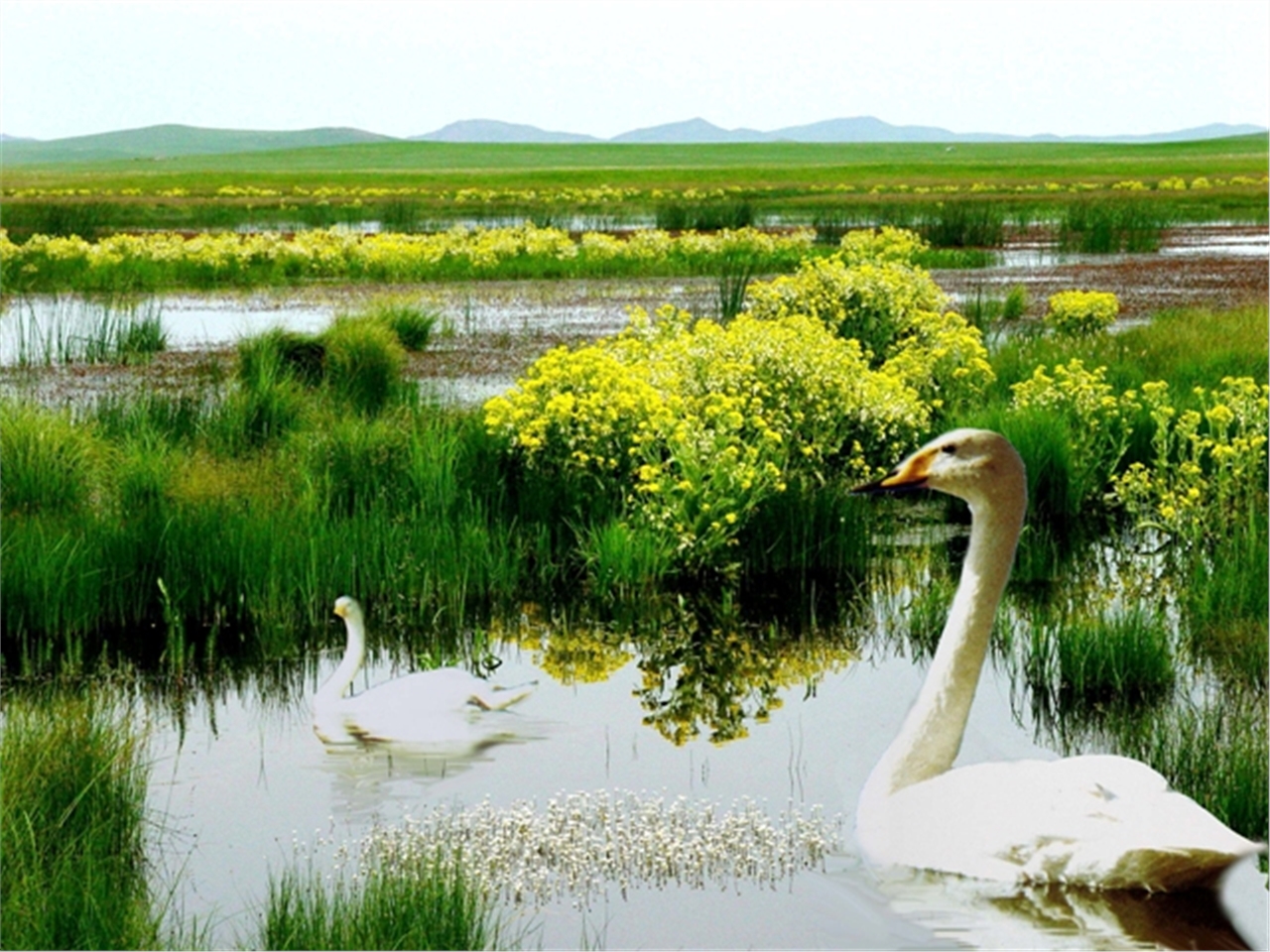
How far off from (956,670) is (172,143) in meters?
188

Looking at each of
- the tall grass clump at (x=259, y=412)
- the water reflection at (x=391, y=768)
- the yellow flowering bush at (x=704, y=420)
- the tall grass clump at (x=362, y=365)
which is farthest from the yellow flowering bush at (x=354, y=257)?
the water reflection at (x=391, y=768)

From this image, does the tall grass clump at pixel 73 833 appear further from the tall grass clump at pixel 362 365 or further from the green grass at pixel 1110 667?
the tall grass clump at pixel 362 365

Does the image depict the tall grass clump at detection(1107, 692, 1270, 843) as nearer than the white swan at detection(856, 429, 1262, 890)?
No

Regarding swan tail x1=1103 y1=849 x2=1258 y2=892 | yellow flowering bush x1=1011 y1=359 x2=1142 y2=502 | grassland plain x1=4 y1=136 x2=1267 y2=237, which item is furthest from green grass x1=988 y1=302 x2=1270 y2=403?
grassland plain x1=4 y1=136 x2=1267 y2=237

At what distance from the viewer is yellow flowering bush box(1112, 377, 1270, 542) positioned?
Answer: 33.8ft

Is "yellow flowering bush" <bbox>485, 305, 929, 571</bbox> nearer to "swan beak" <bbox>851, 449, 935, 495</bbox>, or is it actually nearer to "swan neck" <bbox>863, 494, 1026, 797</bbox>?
"swan neck" <bbox>863, 494, 1026, 797</bbox>

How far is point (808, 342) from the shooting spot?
39.1 ft

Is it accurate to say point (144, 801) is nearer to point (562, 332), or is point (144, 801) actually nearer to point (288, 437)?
point (288, 437)

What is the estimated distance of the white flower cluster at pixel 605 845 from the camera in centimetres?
598

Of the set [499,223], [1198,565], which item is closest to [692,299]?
[1198,565]

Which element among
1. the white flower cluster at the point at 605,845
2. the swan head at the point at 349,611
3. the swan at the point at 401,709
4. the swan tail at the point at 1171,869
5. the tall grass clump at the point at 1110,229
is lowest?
the white flower cluster at the point at 605,845

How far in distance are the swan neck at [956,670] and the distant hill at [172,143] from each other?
514 ft

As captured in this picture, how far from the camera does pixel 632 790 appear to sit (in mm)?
6871

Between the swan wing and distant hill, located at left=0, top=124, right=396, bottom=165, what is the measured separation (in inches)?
6183
